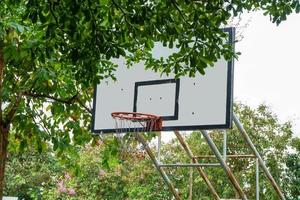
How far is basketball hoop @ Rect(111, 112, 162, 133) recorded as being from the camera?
5645mm

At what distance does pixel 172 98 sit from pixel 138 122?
485 mm

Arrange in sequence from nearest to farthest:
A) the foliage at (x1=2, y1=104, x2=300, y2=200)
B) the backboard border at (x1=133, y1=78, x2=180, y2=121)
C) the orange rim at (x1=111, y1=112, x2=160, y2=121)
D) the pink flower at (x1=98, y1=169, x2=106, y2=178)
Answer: the orange rim at (x1=111, y1=112, x2=160, y2=121), the backboard border at (x1=133, y1=78, x2=180, y2=121), the foliage at (x1=2, y1=104, x2=300, y2=200), the pink flower at (x1=98, y1=169, x2=106, y2=178)

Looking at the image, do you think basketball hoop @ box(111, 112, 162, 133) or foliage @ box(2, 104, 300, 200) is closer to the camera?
basketball hoop @ box(111, 112, 162, 133)

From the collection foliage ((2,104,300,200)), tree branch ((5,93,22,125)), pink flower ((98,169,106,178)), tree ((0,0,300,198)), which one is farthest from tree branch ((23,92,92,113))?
pink flower ((98,169,106,178))

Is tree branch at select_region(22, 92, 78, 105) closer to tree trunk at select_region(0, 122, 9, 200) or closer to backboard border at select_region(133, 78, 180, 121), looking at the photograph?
tree trunk at select_region(0, 122, 9, 200)

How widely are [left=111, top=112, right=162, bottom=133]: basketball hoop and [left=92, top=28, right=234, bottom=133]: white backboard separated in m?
0.13

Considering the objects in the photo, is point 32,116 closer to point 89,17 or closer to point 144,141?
point 144,141

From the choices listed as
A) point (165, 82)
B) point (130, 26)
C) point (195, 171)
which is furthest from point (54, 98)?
point (195, 171)

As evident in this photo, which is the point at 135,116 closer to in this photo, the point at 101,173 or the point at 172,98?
the point at 172,98

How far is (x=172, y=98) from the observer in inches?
234

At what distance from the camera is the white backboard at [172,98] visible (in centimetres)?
571

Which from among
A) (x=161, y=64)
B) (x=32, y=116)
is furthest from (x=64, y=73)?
(x=161, y=64)

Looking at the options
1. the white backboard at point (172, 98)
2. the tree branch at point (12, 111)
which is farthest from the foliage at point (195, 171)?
the tree branch at point (12, 111)

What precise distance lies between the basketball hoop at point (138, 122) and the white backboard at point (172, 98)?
0.43 feet
